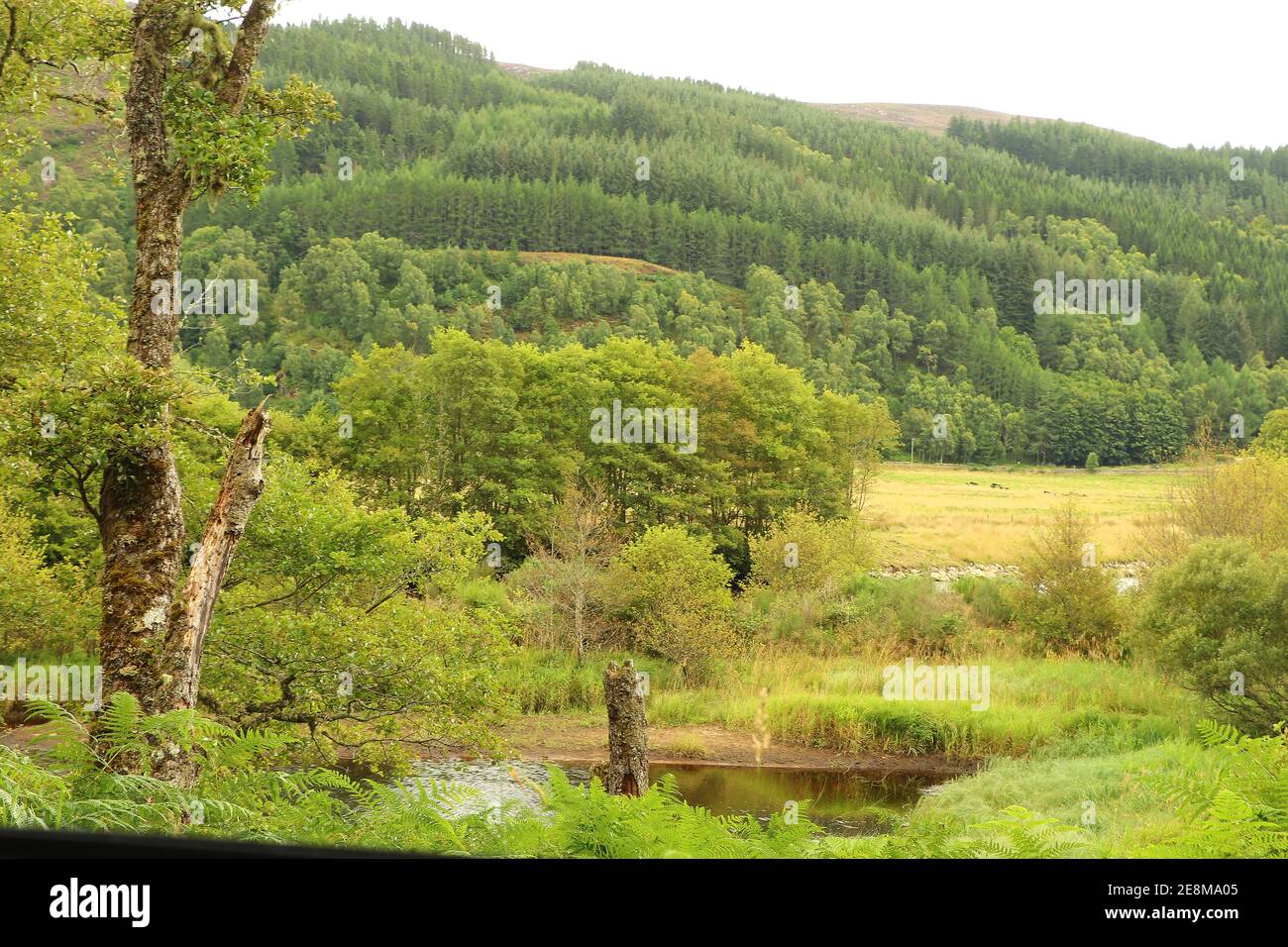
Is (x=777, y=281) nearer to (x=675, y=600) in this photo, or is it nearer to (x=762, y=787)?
(x=675, y=600)

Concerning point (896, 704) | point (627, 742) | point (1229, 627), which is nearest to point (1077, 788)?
point (1229, 627)

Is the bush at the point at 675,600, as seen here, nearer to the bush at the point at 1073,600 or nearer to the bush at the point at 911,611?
the bush at the point at 911,611

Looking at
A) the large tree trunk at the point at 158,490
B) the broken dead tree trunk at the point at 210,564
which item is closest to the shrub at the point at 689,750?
the large tree trunk at the point at 158,490

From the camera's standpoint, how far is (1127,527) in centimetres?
5775

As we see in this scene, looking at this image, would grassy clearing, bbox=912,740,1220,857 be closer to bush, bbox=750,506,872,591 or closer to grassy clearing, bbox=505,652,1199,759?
grassy clearing, bbox=505,652,1199,759

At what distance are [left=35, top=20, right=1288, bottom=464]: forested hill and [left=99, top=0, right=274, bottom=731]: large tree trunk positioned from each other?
73.2 meters

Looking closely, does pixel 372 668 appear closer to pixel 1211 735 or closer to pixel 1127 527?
pixel 1211 735

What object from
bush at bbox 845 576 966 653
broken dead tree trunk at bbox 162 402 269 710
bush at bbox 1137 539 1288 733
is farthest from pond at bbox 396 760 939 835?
broken dead tree trunk at bbox 162 402 269 710

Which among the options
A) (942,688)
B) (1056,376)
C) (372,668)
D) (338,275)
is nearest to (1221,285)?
(1056,376)

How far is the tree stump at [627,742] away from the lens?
39.1ft

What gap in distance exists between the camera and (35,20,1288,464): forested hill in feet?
381

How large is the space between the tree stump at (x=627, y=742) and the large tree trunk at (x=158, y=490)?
487 centimetres
